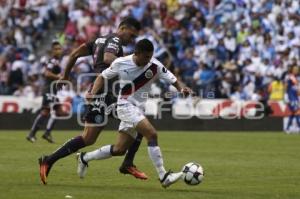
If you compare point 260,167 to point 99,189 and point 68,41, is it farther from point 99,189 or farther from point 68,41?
point 68,41

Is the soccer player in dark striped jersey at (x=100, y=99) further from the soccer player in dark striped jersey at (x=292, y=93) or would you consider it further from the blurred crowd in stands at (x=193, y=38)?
the soccer player in dark striped jersey at (x=292, y=93)

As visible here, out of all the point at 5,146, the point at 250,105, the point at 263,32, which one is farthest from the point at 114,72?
the point at 263,32

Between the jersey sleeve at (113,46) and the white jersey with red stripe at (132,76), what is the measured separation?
38.9 inches

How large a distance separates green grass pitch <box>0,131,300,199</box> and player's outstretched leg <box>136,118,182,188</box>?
0.17m

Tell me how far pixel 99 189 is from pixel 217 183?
195 centimetres

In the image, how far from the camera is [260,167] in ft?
51.4

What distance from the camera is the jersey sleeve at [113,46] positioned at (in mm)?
13492

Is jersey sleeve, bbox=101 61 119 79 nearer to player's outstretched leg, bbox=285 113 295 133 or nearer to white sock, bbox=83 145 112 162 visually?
white sock, bbox=83 145 112 162

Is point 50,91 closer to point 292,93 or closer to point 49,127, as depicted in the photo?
point 49,127

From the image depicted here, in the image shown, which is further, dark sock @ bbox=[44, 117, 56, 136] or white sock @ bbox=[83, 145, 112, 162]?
dark sock @ bbox=[44, 117, 56, 136]

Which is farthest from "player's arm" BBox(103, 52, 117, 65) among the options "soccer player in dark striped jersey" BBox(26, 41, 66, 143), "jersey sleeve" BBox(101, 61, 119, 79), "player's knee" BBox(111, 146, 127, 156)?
"soccer player in dark striped jersey" BBox(26, 41, 66, 143)

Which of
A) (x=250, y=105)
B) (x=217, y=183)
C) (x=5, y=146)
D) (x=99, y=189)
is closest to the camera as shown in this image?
(x=99, y=189)

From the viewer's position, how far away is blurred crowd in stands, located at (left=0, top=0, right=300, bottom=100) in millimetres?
31719

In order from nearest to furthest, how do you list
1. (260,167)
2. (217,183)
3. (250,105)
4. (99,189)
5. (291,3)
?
1. (99,189)
2. (217,183)
3. (260,167)
4. (250,105)
5. (291,3)
